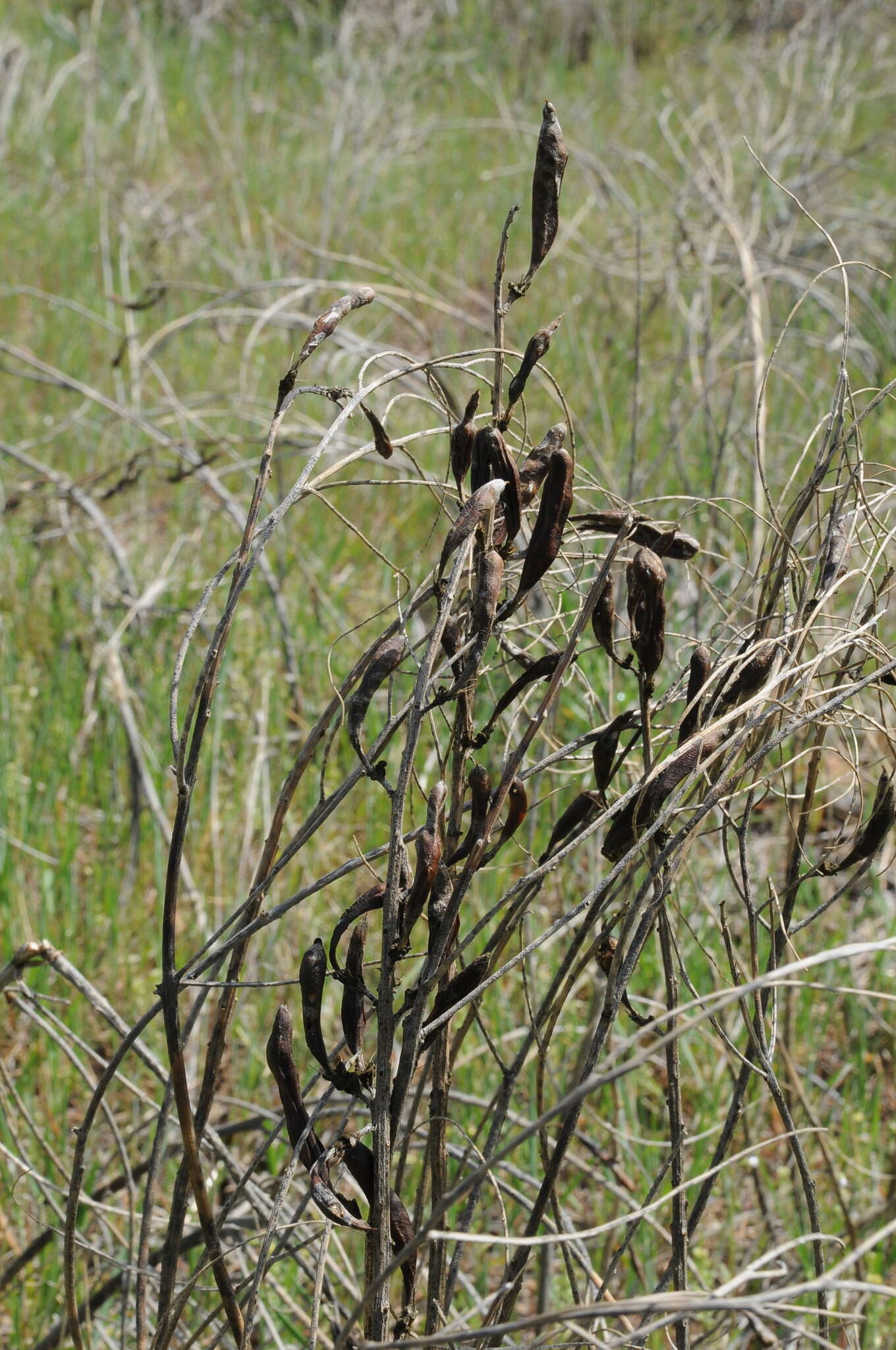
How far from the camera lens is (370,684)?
2.16 ft

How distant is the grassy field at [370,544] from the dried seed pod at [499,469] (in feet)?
0.23

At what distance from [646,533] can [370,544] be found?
179 mm

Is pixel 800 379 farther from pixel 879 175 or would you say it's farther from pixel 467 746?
pixel 467 746

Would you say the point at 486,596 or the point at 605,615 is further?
the point at 605,615

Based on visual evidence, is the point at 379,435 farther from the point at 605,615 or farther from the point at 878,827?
the point at 878,827

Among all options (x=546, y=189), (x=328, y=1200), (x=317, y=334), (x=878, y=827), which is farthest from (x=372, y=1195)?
→ (x=546, y=189)

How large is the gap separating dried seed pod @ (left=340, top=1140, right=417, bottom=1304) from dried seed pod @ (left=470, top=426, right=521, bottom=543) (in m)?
0.38

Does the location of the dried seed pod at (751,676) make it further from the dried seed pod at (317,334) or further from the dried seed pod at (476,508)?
the dried seed pod at (317,334)

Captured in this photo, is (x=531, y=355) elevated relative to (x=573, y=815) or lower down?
elevated

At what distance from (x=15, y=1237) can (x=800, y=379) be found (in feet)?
9.27

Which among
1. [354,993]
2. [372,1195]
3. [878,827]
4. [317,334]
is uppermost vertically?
[317,334]

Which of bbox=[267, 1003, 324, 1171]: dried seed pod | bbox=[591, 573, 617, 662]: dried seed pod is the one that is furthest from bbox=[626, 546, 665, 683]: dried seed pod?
bbox=[267, 1003, 324, 1171]: dried seed pod

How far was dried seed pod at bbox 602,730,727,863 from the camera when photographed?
2.31ft

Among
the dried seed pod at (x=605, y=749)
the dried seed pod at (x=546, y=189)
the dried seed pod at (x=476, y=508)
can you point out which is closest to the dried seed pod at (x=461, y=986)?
the dried seed pod at (x=605, y=749)
